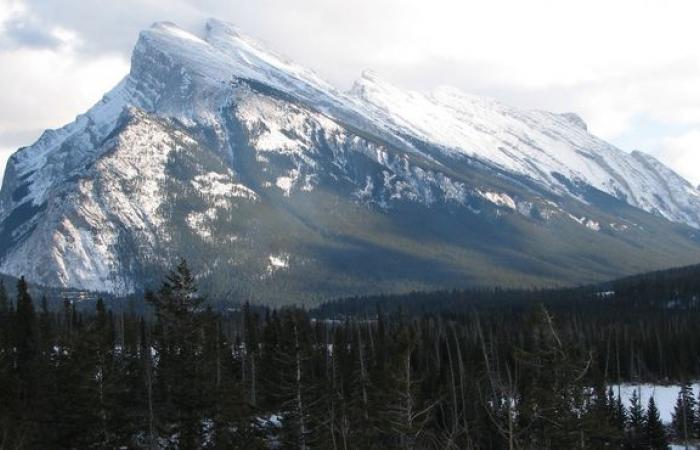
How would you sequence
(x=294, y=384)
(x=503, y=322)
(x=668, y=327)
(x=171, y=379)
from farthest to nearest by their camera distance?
(x=503, y=322), (x=668, y=327), (x=294, y=384), (x=171, y=379)

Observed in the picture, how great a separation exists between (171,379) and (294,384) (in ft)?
47.3

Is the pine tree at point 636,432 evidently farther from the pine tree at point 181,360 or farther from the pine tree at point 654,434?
the pine tree at point 181,360

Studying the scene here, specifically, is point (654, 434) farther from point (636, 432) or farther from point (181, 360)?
point (181, 360)

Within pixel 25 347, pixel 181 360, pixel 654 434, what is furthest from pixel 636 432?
pixel 25 347

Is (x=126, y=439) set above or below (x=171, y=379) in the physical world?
below

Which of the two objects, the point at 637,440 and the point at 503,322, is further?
the point at 503,322

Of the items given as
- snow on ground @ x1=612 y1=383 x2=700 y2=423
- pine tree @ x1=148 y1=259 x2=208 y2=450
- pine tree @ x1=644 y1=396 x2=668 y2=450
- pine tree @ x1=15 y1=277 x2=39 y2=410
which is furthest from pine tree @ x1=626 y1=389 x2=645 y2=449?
pine tree @ x1=15 y1=277 x2=39 y2=410

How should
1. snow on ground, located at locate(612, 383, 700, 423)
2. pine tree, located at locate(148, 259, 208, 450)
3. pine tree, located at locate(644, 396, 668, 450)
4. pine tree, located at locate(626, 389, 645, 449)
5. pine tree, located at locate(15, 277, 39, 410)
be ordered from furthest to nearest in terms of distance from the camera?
snow on ground, located at locate(612, 383, 700, 423), pine tree, located at locate(626, 389, 645, 449), pine tree, located at locate(644, 396, 668, 450), pine tree, located at locate(15, 277, 39, 410), pine tree, located at locate(148, 259, 208, 450)

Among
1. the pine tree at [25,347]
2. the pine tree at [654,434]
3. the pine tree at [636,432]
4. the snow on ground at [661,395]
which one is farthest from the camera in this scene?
the snow on ground at [661,395]

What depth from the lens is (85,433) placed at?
157 feet

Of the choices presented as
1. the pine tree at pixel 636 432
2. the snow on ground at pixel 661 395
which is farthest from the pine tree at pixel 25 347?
the snow on ground at pixel 661 395

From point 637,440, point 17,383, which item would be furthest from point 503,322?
point 17,383

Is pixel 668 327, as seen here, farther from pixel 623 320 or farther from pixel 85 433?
pixel 85 433

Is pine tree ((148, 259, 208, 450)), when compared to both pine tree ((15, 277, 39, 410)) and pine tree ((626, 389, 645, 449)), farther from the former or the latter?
pine tree ((626, 389, 645, 449))
